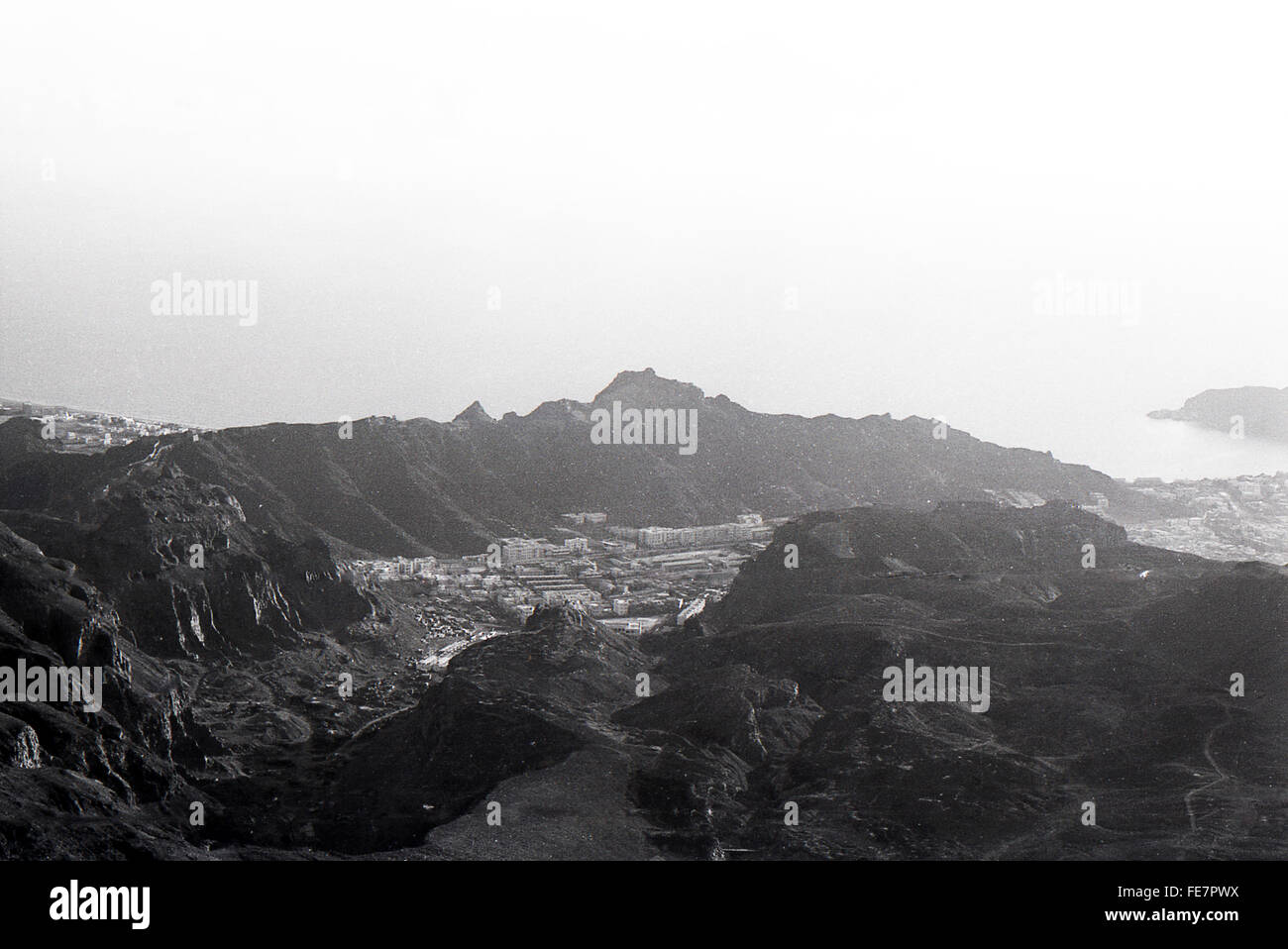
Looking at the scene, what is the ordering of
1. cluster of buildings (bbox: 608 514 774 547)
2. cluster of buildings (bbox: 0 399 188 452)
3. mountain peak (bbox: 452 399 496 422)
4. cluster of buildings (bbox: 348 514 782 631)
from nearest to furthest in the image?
1. cluster of buildings (bbox: 348 514 782 631)
2. cluster of buildings (bbox: 608 514 774 547)
3. cluster of buildings (bbox: 0 399 188 452)
4. mountain peak (bbox: 452 399 496 422)

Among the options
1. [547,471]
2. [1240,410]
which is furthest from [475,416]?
[1240,410]

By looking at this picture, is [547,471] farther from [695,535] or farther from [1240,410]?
[1240,410]

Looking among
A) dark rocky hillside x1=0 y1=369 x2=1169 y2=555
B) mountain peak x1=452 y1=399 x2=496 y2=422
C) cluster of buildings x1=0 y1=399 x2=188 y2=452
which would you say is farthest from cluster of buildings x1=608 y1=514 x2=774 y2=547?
cluster of buildings x1=0 y1=399 x2=188 y2=452

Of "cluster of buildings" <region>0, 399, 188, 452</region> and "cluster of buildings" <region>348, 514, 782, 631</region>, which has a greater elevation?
"cluster of buildings" <region>0, 399, 188, 452</region>

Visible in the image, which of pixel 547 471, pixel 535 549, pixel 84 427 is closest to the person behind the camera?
pixel 535 549

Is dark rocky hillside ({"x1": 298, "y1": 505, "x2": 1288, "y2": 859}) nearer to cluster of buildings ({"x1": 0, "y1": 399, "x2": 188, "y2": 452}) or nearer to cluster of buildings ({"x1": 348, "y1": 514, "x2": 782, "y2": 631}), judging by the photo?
cluster of buildings ({"x1": 348, "y1": 514, "x2": 782, "y2": 631})

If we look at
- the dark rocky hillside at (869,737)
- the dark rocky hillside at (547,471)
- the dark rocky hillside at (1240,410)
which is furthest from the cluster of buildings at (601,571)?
the dark rocky hillside at (1240,410)

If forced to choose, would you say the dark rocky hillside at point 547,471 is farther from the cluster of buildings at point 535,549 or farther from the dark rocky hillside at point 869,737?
the dark rocky hillside at point 869,737

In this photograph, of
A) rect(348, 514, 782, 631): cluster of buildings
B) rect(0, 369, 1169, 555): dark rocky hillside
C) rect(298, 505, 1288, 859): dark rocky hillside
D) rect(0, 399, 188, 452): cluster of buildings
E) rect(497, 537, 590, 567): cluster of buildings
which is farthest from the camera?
rect(0, 399, 188, 452): cluster of buildings
